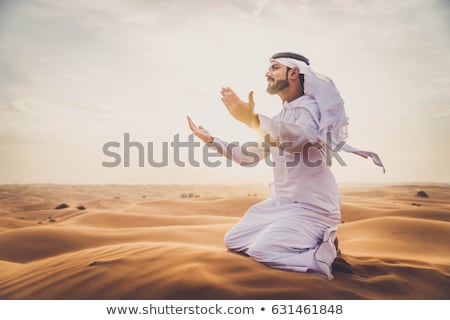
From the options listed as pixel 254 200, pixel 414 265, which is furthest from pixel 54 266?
pixel 254 200

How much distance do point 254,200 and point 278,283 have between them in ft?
24.7

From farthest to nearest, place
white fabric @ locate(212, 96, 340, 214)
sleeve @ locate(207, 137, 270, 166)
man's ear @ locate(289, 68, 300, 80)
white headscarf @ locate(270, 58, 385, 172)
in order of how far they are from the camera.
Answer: sleeve @ locate(207, 137, 270, 166) < man's ear @ locate(289, 68, 300, 80) < white fabric @ locate(212, 96, 340, 214) < white headscarf @ locate(270, 58, 385, 172)

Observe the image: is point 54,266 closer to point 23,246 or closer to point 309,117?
point 23,246

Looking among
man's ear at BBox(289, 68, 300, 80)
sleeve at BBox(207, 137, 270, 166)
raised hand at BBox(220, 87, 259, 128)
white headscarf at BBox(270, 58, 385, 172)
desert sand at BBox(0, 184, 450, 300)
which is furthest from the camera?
sleeve at BBox(207, 137, 270, 166)

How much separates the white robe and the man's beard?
17cm

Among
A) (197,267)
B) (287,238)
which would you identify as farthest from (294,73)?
(197,267)

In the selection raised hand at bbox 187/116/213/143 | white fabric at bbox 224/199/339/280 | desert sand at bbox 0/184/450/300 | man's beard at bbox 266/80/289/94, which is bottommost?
desert sand at bbox 0/184/450/300

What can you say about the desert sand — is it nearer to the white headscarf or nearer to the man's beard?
the white headscarf

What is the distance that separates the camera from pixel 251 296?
8.98 ft

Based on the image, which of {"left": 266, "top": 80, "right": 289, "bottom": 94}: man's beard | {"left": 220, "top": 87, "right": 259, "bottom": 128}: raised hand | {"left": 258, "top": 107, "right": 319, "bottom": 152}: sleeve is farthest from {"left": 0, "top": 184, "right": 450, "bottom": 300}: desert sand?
{"left": 266, "top": 80, "right": 289, "bottom": 94}: man's beard

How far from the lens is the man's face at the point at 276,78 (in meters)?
3.69

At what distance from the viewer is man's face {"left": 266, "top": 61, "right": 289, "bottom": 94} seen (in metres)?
3.69

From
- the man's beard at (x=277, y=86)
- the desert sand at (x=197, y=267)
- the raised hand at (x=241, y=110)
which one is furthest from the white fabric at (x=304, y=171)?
the desert sand at (x=197, y=267)

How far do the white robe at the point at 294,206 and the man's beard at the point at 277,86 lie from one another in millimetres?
168
